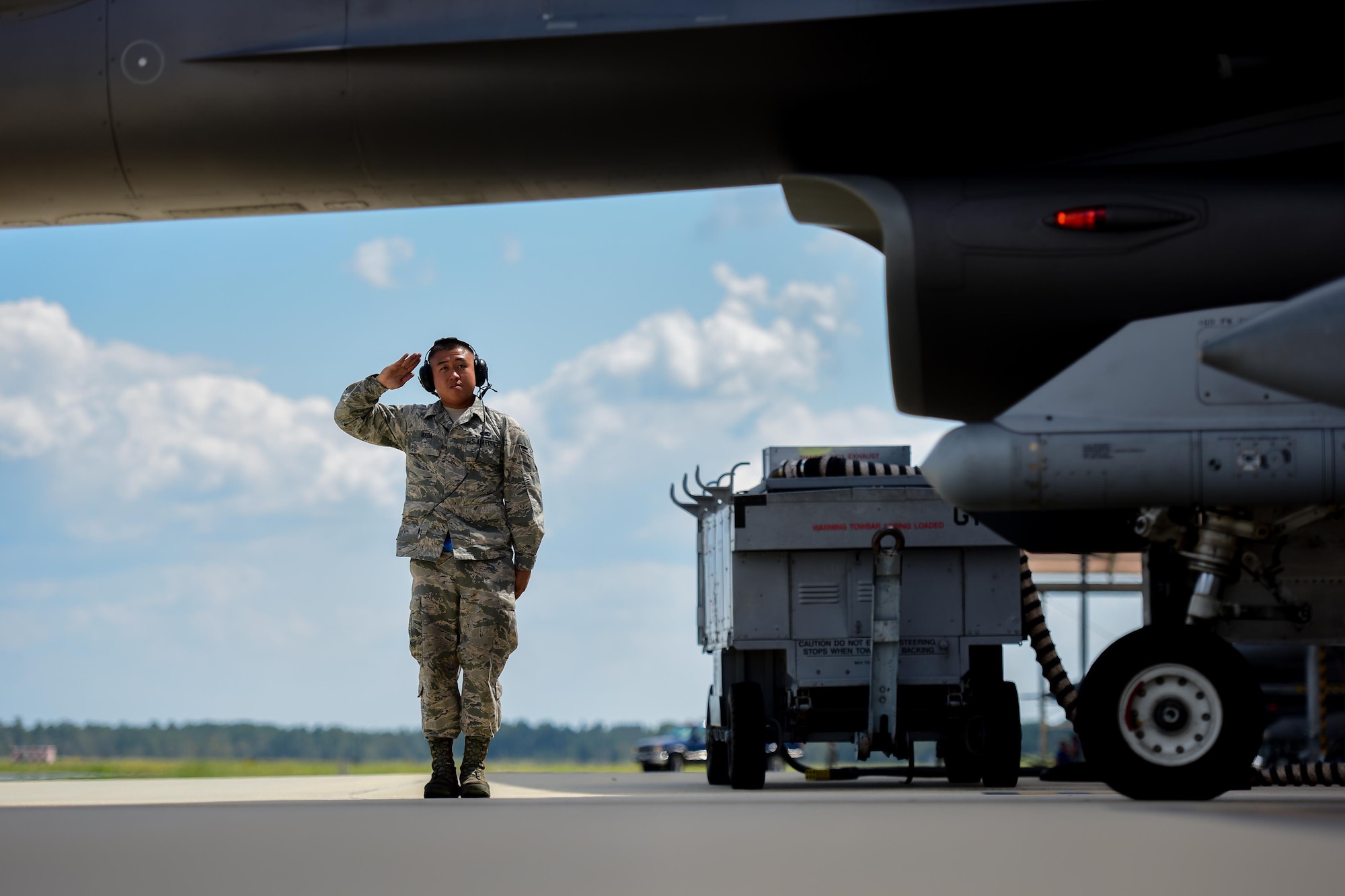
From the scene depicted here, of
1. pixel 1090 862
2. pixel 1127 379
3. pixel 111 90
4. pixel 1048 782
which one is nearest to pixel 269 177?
pixel 111 90

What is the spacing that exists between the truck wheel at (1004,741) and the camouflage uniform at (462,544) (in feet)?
13.6

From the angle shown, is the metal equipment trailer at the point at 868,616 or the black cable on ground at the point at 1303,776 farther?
the metal equipment trailer at the point at 868,616

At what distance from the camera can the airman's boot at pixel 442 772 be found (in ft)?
20.2

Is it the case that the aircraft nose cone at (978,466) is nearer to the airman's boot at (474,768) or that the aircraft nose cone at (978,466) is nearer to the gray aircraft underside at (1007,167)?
the gray aircraft underside at (1007,167)

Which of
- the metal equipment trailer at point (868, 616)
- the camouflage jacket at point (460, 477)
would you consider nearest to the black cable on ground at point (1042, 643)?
the metal equipment trailer at point (868, 616)

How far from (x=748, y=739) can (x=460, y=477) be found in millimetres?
3671

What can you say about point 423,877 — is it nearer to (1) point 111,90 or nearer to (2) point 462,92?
(2) point 462,92

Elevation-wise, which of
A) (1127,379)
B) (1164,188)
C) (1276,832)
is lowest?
(1276,832)

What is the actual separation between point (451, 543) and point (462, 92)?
6.23 feet

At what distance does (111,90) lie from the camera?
5672 millimetres

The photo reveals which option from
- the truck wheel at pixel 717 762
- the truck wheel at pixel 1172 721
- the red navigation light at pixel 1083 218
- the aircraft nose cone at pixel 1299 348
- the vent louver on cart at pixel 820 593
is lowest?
the truck wheel at pixel 717 762

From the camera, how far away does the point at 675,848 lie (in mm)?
3404

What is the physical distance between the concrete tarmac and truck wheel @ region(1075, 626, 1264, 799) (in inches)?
4.7

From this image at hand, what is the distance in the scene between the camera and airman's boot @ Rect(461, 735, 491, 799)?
618 cm
